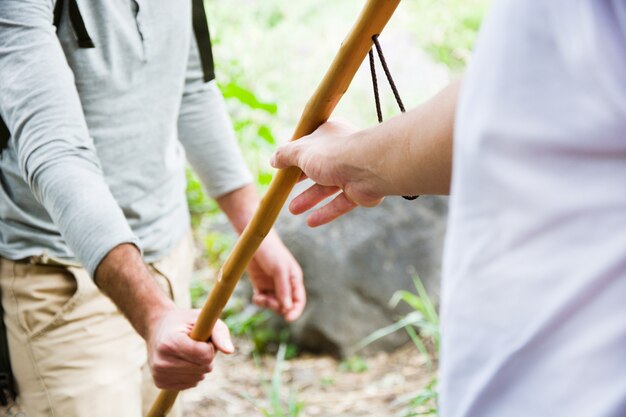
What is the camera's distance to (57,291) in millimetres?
1916

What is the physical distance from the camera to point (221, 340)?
1.58m

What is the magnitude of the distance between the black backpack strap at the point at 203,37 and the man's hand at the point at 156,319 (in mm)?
819

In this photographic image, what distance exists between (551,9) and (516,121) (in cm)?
12

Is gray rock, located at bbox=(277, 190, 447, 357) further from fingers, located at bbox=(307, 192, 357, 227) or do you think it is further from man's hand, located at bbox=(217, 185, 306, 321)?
fingers, located at bbox=(307, 192, 357, 227)

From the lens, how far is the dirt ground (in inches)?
141

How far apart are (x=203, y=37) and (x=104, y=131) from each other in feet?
1.59

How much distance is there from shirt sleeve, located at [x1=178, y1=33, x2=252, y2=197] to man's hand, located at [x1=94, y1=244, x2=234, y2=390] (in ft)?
2.25

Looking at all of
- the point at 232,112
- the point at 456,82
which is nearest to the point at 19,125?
the point at 456,82

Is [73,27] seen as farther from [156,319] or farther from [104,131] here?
[156,319]

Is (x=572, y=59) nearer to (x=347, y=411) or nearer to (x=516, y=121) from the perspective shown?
(x=516, y=121)

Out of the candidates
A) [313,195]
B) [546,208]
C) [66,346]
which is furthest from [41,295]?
[546,208]

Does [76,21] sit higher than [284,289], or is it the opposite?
[76,21]

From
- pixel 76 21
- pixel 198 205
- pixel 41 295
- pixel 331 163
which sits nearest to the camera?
pixel 331 163

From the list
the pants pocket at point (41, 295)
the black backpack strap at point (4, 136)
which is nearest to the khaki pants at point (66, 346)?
the pants pocket at point (41, 295)
